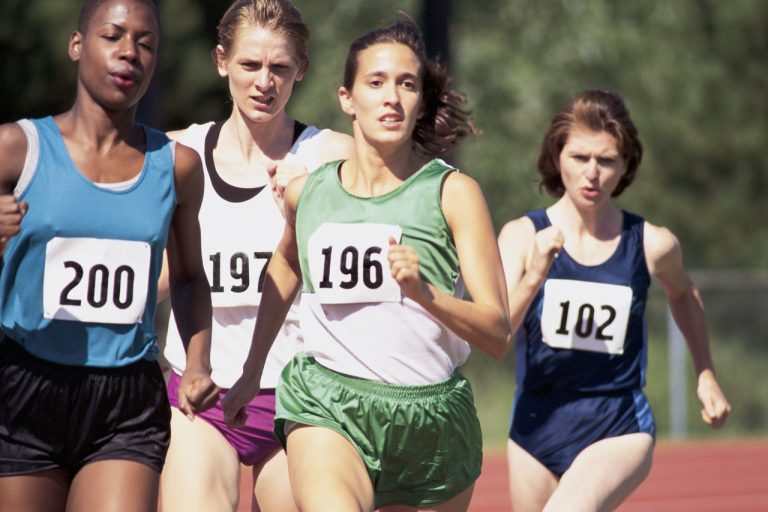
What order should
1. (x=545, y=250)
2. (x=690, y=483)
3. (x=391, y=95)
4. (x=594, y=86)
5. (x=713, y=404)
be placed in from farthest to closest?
(x=594, y=86), (x=690, y=483), (x=713, y=404), (x=545, y=250), (x=391, y=95)

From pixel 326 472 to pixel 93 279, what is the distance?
2.80 feet

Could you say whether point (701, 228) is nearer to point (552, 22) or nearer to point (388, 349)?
point (552, 22)

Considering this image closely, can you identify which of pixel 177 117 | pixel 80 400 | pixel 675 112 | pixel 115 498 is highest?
pixel 675 112

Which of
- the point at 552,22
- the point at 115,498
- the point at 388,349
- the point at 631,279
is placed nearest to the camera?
the point at 115,498

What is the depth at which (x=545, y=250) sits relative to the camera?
5.37 metres

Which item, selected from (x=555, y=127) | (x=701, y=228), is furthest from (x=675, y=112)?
(x=555, y=127)

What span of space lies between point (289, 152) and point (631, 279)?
153cm

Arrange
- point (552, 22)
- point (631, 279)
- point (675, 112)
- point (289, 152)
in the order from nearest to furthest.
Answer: point (289, 152)
point (631, 279)
point (552, 22)
point (675, 112)

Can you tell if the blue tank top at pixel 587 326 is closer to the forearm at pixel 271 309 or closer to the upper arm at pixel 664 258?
the upper arm at pixel 664 258

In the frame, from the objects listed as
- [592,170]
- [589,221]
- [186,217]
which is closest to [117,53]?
[186,217]

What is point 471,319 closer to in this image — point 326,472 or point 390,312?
point 390,312

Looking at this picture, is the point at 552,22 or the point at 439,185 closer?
the point at 439,185

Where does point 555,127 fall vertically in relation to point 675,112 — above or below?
below

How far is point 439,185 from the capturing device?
4438 mm
